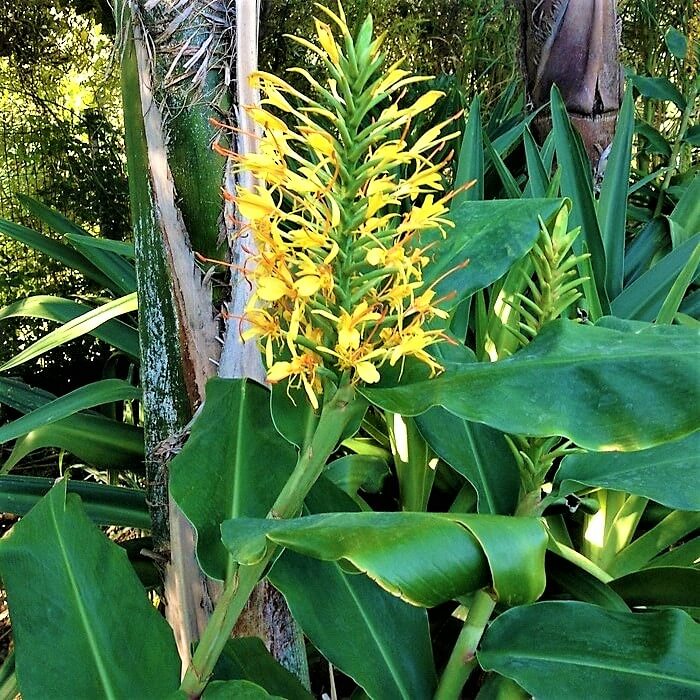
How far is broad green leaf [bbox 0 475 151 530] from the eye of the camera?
2.96ft

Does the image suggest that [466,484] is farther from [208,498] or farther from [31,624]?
[31,624]

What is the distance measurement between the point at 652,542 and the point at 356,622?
400mm

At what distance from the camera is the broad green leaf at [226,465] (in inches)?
19.5

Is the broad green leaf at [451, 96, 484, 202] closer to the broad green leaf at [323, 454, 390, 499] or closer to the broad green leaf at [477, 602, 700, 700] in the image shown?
the broad green leaf at [323, 454, 390, 499]

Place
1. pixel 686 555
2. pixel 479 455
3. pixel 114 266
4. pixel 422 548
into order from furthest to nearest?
1. pixel 114 266
2. pixel 686 555
3. pixel 479 455
4. pixel 422 548

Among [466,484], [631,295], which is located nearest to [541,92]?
[631,295]

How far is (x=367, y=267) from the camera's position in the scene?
0.42m

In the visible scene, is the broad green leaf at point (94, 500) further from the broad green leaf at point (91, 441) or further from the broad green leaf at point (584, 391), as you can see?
the broad green leaf at point (584, 391)

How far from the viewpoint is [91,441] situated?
1.00 m

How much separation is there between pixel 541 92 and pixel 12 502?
1.21 m

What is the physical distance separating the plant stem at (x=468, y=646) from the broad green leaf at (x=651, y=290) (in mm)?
629

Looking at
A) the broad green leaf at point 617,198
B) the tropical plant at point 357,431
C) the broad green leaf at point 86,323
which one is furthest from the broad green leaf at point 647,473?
the broad green leaf at point 86,323

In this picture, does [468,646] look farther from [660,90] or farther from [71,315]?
[660,90]

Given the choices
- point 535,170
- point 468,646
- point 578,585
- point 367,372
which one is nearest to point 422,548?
point 367,372
